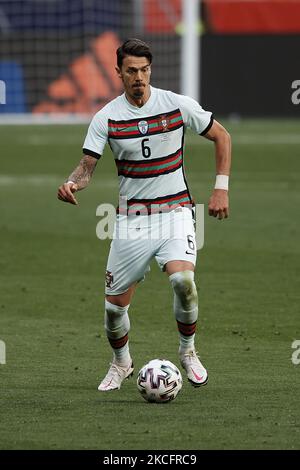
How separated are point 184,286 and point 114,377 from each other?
0.87 meters

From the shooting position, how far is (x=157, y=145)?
8.62 meters

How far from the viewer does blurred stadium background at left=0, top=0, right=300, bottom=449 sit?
780 centimetres

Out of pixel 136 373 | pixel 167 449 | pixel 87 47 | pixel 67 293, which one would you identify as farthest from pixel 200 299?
pixel 87 47

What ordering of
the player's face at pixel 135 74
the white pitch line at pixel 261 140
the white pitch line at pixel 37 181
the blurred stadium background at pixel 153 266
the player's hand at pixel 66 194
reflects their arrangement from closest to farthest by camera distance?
the blurred stadium background at pixel 153 266 < the player's hand at pixel 66 194 < the player's face at pixel 135 74 < the white pitch line at pixel 37 181 < the white pitch line at pixel 261 140

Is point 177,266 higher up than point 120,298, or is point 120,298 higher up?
point 177,266

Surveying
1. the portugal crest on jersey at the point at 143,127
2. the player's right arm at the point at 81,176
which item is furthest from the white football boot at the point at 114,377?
the portugal crest on jersey at the point at 143,127

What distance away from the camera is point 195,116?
8.67 meters

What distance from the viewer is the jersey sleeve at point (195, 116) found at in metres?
8.66

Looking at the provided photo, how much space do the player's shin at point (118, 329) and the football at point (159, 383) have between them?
419 mm

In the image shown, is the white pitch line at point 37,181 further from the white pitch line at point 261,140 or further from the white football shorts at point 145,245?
the white football shorts at point 145,245

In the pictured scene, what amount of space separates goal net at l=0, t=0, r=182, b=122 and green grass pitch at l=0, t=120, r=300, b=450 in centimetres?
979

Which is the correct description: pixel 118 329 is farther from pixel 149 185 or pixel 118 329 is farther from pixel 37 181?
pixel 37 181

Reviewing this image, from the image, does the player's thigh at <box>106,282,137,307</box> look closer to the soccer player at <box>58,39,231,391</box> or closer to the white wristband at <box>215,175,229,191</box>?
the soccer player at <box>58,39,231,391</box>

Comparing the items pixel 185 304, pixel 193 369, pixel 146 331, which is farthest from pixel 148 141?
pixel 146 331
